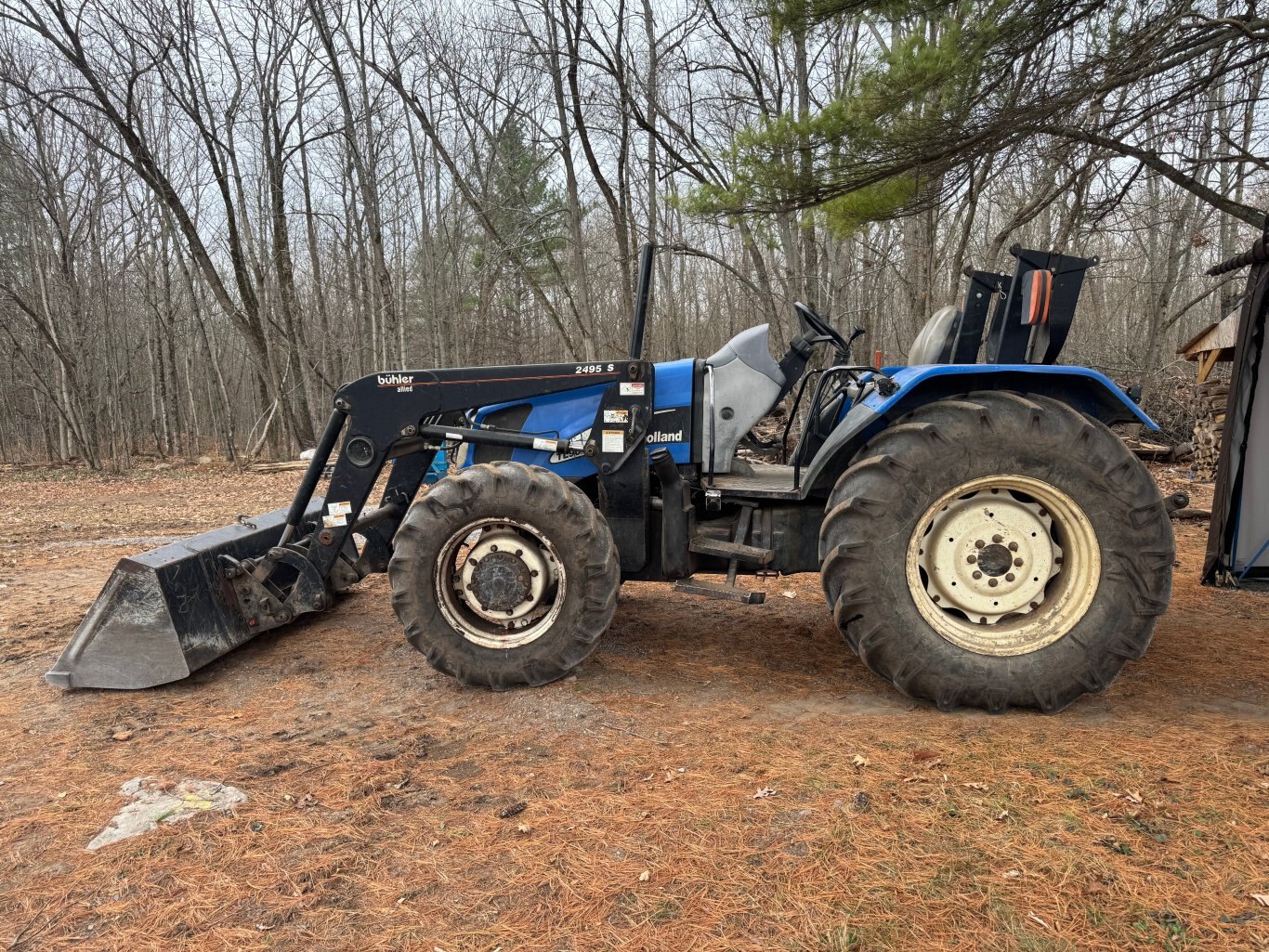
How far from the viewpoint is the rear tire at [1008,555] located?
3.06 m

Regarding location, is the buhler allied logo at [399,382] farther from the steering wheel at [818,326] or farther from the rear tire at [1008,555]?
the rear tire at [1008,555]

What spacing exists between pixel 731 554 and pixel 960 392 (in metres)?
1.27

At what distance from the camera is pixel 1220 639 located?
409 centimetres

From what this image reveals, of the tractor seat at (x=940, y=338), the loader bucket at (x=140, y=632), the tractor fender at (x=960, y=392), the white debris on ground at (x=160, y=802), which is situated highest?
the tractor seat at (x=940, y=338)

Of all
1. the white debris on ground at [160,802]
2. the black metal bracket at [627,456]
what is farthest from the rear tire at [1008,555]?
the white debris on ground at [160,802]

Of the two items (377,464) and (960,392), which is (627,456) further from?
(960,392)

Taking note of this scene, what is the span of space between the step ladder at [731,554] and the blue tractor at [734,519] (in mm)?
14

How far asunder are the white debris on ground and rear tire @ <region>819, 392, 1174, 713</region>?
2398 mm

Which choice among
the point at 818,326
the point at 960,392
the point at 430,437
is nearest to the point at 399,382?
the point at 430,437

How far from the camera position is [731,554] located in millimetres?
3660

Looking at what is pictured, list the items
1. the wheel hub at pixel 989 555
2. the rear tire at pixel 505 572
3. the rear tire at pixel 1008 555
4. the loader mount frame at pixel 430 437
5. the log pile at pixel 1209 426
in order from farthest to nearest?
the log pile at pixel 1209 426 < the loader mount frame at pixel 430 437 < the rear tire at pixel 505 572 < the wheel hub at pixel 989 555 < the rear tire at pixel 1008 555

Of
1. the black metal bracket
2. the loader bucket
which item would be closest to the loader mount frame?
the black metal bracket

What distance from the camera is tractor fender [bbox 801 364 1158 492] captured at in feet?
10.6

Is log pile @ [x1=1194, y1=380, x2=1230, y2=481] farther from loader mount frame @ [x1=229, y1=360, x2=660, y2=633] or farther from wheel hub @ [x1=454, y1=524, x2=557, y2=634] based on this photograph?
wheel hub @ [x1=454, y1=524, x2=557, y2=634]
